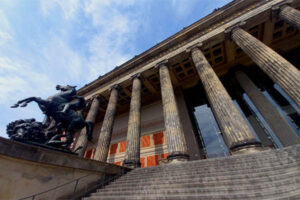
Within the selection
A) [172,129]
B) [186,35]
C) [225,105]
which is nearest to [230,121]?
[225,105]

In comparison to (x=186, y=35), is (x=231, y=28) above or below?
below

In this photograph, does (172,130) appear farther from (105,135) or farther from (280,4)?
(280,4)

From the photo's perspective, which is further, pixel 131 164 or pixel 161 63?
pixel 161 63

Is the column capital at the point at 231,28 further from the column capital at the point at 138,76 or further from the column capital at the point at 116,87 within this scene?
the column capital at the point at 116,87

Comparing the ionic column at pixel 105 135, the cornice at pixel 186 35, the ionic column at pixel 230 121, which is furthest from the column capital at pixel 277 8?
the ionic column at pixel 105 135

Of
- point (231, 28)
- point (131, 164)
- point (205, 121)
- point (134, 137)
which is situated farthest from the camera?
point (205, 121)

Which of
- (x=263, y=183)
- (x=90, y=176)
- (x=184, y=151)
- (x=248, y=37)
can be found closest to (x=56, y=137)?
(x=90, y=176)

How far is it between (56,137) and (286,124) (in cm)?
1293

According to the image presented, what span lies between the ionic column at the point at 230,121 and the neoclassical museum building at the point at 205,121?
0.04 meters

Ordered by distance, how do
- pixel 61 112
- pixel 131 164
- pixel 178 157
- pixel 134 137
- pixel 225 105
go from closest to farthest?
1. pixel 61 112
2. pixel 178 157
3. pixel 225 105
4. pixel 131 164
5. pixel 134 137

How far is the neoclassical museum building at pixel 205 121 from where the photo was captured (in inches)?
125

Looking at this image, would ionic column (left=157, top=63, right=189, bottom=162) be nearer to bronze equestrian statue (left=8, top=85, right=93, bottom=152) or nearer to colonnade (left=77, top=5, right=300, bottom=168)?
colonnade (left=77, top=5, right=300, bottom=168)

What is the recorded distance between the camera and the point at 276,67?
5859 mm

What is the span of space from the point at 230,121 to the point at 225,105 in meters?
0.89
